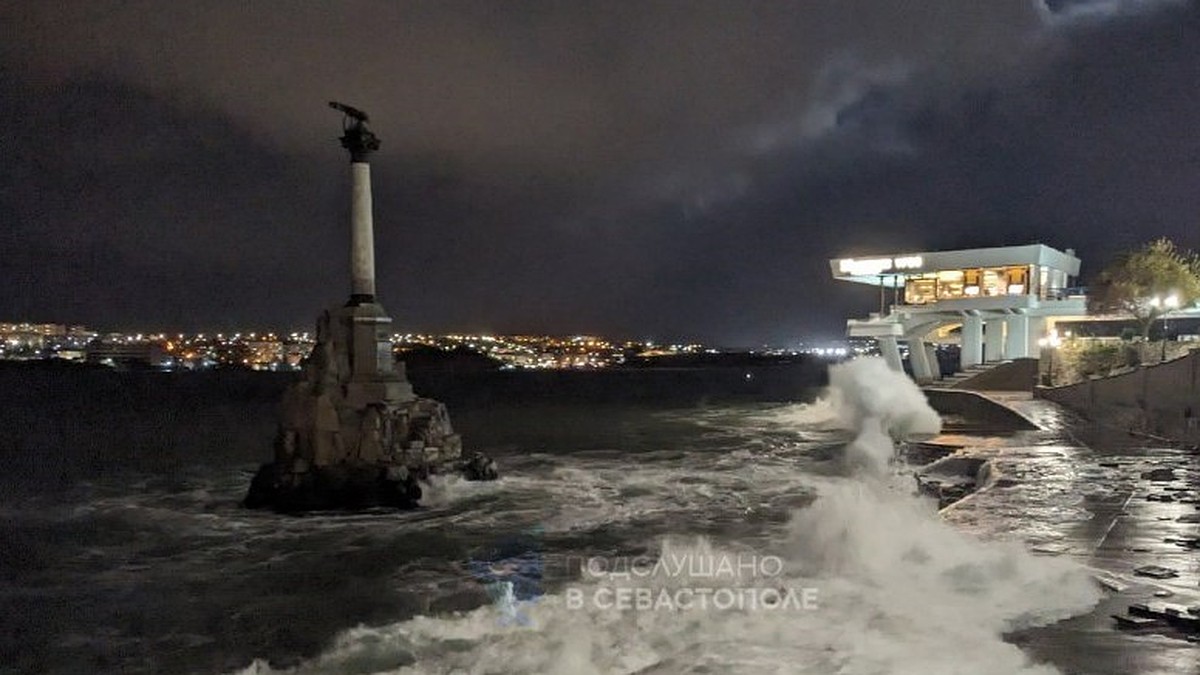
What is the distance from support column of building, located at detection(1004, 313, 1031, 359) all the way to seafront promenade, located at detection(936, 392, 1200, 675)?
26312 millimetres

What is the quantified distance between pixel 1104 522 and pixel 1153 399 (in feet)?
55.2

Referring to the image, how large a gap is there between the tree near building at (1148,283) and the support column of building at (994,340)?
12.1 meters

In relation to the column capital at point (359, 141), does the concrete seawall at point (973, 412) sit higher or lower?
lower

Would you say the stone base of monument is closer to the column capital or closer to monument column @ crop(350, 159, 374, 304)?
monument column @ crop(350, 159, 374, 304)

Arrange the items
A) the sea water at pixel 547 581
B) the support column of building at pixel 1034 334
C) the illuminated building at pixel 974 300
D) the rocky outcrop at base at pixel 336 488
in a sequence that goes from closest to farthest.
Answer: the sea water at pixel 547 581 → the rocky outcrop at base at pixel 336 488 → the illuminated building at pixel 974 300 → the support column of building at pixel 1034 334

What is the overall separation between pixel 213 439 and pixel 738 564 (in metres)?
42.9

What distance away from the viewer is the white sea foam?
340 inches

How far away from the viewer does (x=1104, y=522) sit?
43.8ft

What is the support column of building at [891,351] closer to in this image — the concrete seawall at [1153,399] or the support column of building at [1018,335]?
the support column of building at [1018,335]

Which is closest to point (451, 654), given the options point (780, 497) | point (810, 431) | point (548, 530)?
point (548, 530)

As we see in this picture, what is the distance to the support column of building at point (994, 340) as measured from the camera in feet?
178

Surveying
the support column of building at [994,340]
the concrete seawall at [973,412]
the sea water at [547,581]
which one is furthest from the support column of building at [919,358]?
the sea water at [547,581]

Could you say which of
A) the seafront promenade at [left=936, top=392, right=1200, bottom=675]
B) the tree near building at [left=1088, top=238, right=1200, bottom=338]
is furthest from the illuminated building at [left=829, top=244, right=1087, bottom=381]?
the seafront promenade at [left=936, top=392, right=1200, bottom=675]

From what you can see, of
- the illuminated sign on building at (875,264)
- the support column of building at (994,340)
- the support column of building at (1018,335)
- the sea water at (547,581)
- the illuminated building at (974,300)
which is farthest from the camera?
the illuminated sign on building at (875,264)
